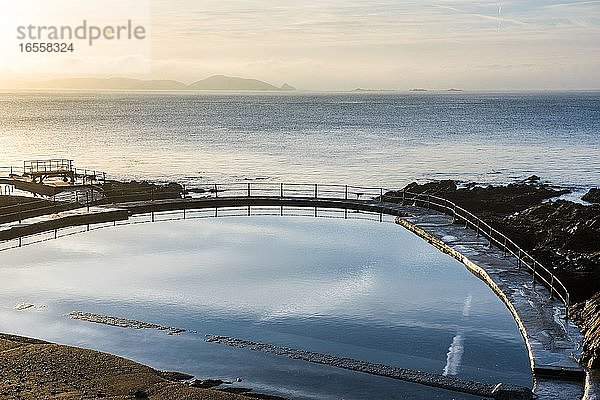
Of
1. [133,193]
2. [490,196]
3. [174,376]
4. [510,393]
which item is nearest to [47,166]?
[133,193]

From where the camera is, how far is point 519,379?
682 inches

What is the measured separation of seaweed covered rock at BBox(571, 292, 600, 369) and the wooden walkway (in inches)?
9.3

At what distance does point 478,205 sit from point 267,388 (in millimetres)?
30696

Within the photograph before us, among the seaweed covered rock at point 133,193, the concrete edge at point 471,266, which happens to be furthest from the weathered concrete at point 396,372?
the seaweed covered rock at point 133,193

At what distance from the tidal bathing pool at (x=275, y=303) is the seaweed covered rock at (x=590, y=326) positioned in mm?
1425

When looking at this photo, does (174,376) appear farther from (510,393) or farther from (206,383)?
(510,393)

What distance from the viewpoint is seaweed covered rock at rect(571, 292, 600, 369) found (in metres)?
16.7

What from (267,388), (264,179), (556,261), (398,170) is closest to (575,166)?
(398,170)

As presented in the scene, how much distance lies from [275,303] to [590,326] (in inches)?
345

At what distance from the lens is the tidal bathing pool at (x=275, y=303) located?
59.7 feet

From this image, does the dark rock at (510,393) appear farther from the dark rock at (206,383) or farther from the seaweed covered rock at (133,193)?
the seaweed covered rock at (133,193)

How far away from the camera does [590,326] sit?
18625mm

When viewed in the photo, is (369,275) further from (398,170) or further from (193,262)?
(398,170)

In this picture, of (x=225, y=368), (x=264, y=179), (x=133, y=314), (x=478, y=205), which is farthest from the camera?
(x=264, y=179)
